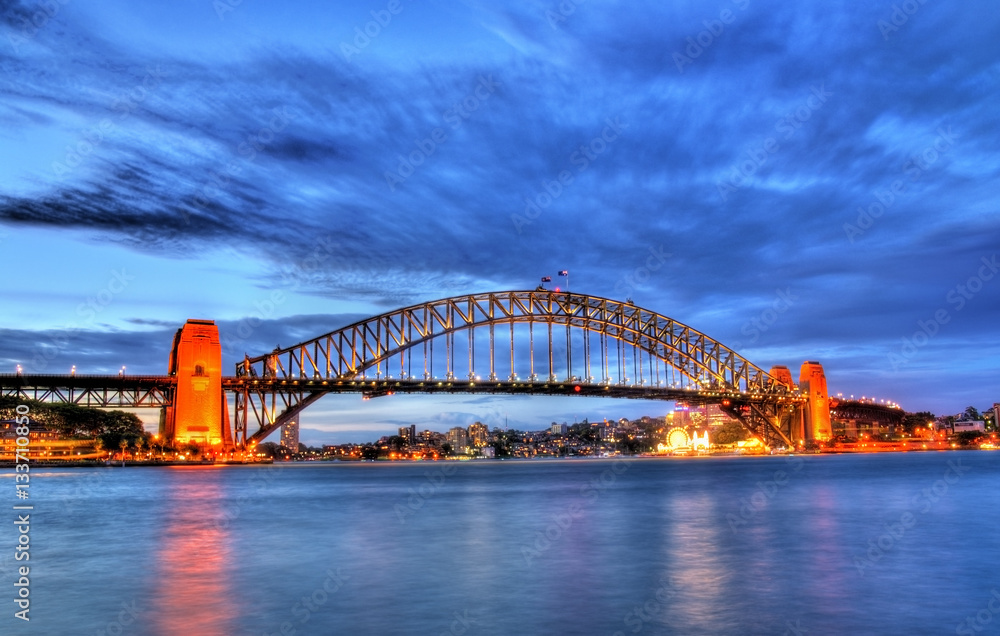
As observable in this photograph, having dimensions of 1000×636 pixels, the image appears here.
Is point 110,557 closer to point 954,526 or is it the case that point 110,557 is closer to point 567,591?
point 567,591

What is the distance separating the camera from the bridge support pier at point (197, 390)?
85938 mm

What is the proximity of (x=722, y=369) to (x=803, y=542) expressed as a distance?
9592 cm

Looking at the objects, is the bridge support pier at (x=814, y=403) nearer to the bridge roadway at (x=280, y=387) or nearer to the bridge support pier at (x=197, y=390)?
the bridge roadway at (x=280, y=387)

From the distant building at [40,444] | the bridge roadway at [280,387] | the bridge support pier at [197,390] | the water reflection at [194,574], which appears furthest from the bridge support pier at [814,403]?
the water reflection at [194,574]

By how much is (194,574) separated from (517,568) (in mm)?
7772

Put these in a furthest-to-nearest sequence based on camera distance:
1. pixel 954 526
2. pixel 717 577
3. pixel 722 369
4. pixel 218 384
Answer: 1. pixel 722 369
2. pixel 218 384
3. pixel 954 526
4. pixel 717 577

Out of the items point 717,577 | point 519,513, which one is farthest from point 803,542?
point 519,513

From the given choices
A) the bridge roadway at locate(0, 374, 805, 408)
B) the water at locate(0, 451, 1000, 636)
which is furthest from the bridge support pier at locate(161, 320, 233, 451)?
the water at locate(0, 451, 1000, 636)

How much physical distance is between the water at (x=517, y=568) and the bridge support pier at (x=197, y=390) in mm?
44948

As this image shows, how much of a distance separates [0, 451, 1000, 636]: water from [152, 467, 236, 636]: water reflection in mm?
80

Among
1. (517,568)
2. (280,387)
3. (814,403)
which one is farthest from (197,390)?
(814,403)

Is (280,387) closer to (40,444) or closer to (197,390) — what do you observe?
(197,390)

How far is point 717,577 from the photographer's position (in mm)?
19672

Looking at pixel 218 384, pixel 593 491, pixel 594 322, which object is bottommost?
pixel 593 491
